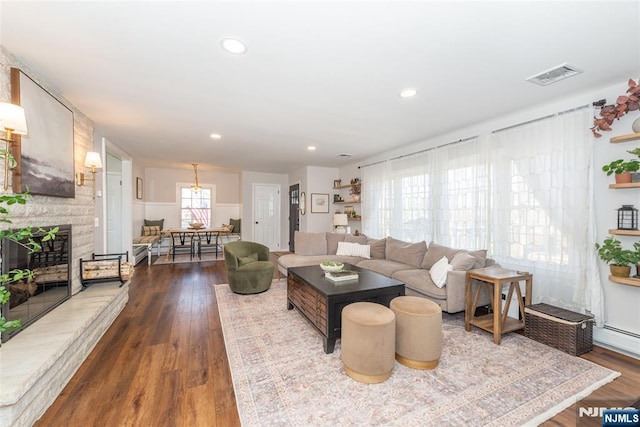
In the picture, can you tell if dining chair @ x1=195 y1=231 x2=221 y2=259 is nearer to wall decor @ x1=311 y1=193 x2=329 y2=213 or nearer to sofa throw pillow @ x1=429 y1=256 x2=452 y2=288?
wall decor @ x1=311 y1=193 x2=329 y2=213

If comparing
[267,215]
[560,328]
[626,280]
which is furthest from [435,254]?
[267,215]

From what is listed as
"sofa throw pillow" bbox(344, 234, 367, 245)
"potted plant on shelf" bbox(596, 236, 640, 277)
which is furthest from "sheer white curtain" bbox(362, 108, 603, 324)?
"sofa throw pillow" bbox(344, 234, 367, 245)

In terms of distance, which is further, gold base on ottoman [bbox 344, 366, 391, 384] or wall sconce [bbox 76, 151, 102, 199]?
wall sconce [bbox 76, 151, 102, 199]

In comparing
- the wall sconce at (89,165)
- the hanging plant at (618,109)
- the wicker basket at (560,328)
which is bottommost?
the wicker basket at (560,328)

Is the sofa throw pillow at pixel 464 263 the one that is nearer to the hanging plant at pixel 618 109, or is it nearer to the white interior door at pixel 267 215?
the hanging plant at pixel 618 109

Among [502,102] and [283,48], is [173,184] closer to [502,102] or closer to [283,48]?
[283,48]

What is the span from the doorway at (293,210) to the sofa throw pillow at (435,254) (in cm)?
422

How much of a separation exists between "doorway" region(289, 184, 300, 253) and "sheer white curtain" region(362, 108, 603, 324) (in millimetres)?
3786

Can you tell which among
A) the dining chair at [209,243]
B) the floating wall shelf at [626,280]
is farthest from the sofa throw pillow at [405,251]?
the dining chair at [209,243]

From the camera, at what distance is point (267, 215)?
26.9 feet

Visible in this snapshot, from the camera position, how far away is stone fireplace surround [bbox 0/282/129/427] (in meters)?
1.47

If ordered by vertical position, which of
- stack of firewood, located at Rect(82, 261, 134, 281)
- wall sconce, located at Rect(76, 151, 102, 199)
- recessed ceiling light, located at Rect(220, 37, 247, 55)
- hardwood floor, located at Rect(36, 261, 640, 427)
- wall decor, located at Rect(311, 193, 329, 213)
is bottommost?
hardwood floor, located at Rect(36, 261, 640, 427)

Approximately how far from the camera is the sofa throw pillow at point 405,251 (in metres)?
4.05

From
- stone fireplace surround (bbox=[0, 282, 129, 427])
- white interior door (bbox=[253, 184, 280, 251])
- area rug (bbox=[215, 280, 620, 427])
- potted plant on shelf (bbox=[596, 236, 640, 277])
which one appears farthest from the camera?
white interior door (bbox=[253, 184, 280, 251])
